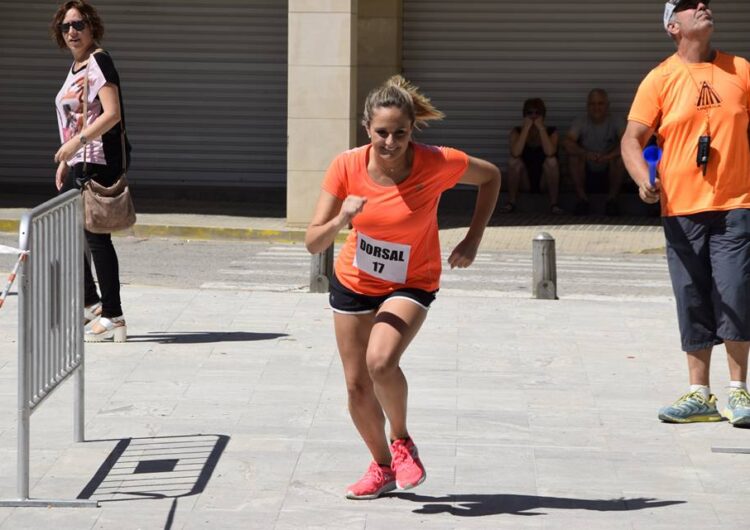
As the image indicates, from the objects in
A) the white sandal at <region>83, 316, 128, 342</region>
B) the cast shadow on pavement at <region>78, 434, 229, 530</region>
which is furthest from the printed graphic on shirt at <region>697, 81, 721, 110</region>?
the white sandal at <region>83, 316, 128, 342</region>

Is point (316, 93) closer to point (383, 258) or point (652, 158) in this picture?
point (652, 158)

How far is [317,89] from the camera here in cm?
1762

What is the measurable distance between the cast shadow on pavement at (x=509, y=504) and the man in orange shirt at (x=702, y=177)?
1551mm

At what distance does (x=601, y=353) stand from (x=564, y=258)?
618 centimetres

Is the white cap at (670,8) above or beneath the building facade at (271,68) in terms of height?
above

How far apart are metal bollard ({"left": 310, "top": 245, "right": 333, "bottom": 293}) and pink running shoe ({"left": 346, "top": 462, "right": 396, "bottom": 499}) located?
5.84 meters

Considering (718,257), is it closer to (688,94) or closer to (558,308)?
(688,94)

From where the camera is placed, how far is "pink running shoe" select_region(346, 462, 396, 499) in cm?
633

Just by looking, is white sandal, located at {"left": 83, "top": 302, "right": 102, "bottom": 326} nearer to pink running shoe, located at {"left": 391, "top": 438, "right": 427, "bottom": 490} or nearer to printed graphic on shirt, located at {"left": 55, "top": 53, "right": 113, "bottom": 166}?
printed graphic on shirt, located at {"left": 55, "top": 53, "right": 113, "bottom": 166}

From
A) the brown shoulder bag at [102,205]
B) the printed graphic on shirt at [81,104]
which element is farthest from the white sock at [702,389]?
the printed graphic on shirt at [81,104]

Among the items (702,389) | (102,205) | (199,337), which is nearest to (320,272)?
(199,337)

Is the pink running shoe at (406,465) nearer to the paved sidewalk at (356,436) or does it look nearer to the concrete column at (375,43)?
the paved sidewalk at (356,436)

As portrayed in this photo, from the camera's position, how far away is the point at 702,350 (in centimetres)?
793

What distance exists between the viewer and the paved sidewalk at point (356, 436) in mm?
6211
